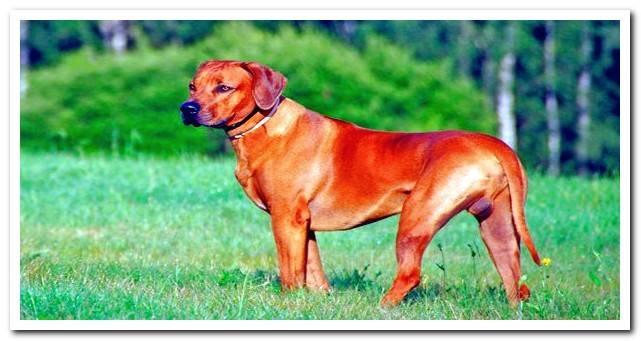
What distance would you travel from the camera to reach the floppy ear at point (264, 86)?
20.2ft

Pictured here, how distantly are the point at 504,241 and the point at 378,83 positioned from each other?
10654 mm

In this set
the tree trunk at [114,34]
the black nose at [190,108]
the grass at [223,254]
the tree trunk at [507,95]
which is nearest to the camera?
the black nose at [190,108]

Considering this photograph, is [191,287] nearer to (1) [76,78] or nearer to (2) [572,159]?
(1) [76,78]

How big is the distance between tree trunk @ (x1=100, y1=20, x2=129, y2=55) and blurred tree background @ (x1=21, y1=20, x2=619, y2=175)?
1162 millimetres

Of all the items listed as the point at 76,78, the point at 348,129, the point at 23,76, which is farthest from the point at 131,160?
the point at 348,129

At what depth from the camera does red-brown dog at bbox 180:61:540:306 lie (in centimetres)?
594

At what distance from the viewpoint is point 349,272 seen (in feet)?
25.4

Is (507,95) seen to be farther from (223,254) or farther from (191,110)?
(191,110)

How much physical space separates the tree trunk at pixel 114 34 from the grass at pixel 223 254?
7.99 meters

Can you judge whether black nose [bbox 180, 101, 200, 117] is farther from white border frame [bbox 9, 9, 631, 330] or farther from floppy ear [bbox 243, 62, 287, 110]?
white border frame [bbox 9, 9, 631, 330]

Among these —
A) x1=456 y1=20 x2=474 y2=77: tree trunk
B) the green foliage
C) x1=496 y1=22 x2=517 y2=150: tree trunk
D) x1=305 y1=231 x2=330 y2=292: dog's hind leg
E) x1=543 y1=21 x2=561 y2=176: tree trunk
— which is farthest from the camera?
x1=456 y1=20 x2=474 y2=77: tree trunk

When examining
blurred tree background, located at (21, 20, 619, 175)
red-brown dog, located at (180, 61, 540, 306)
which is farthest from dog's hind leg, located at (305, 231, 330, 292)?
blurred tree background, located at (21, 20, 619, 175)

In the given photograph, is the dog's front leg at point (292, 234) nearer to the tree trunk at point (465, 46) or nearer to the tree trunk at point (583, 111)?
the tree trunk at point (583, 111)

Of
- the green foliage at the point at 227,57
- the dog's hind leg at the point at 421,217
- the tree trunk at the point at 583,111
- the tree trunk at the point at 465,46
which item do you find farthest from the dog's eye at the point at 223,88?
the tree trunk at the point at 465,46
